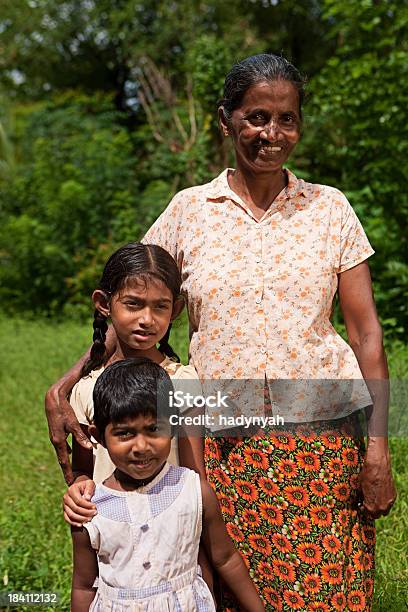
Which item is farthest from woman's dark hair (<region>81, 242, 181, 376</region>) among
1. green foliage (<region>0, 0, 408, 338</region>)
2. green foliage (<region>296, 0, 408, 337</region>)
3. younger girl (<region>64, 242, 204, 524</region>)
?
green foliage (<region>296, 0, 408, 337</region>)

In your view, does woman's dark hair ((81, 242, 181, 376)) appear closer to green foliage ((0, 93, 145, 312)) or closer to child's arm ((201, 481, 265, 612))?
child's arm ((201, 481, 265, 612))

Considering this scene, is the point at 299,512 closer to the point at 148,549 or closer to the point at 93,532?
the point at 148,549

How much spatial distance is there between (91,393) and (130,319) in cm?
21

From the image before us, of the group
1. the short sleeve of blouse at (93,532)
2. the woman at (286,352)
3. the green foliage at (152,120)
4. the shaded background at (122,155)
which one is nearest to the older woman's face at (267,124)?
the woman at (286,352)

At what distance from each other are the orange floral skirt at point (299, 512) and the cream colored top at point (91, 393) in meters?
0.17

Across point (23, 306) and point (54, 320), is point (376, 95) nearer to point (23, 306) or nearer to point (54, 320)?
point (54, 320)

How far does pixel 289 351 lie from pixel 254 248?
0.87 ft

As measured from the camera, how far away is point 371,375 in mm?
2055

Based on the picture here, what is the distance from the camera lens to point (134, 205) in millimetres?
10102

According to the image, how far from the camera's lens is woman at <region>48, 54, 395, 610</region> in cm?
200

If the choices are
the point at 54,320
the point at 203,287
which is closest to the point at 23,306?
the point at 54,320

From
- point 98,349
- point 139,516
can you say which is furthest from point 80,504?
point 98,349

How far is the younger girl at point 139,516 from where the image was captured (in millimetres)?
1812

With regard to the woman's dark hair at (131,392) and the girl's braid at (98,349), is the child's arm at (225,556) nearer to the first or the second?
the woman's dark hair at (131,392)
